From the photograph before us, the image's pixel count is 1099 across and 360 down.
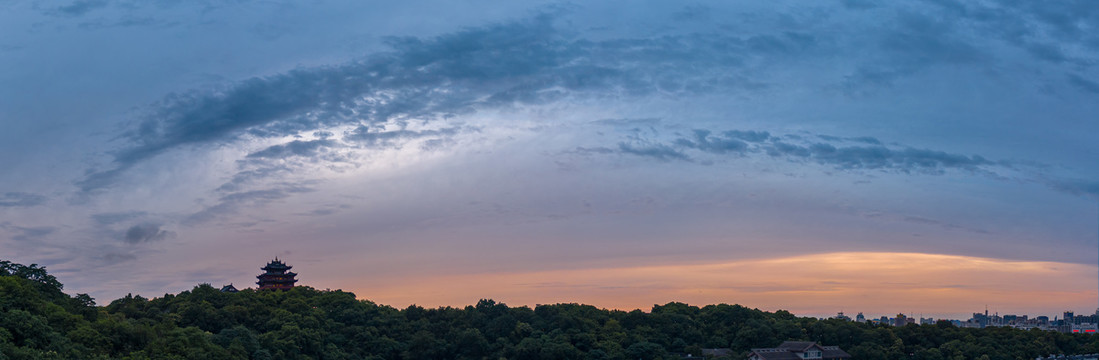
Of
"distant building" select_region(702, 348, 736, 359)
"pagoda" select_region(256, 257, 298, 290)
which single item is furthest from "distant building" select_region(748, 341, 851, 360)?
"pagoda" select_region(256, 257, 298, 290)

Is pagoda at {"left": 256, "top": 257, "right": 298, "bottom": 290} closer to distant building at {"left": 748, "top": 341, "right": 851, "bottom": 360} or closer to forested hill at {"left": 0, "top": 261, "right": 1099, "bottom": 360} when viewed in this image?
forested hill at {"left": 0, "top": 261, "right": 1099, "bottom": 360}

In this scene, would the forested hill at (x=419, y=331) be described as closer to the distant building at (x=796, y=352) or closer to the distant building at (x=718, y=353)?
the distant building at (x=718, y=353)

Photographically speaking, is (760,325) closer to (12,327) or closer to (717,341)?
(717,341)

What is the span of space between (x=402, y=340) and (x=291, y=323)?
30.3 ft

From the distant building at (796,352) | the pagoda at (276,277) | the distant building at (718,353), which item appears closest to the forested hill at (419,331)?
the distant building at (718,353)

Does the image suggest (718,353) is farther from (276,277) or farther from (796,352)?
(276,277)

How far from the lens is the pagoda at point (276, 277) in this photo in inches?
3866

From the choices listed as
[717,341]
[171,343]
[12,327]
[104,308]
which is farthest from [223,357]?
[717,341]

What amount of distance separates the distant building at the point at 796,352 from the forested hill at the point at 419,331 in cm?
210

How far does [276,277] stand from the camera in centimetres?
9831

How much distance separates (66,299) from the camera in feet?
159

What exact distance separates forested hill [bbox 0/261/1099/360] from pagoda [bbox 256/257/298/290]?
24.5 meters

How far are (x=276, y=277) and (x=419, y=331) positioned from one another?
1607 inches

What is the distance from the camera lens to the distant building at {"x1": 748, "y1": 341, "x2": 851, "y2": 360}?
65.8 m
